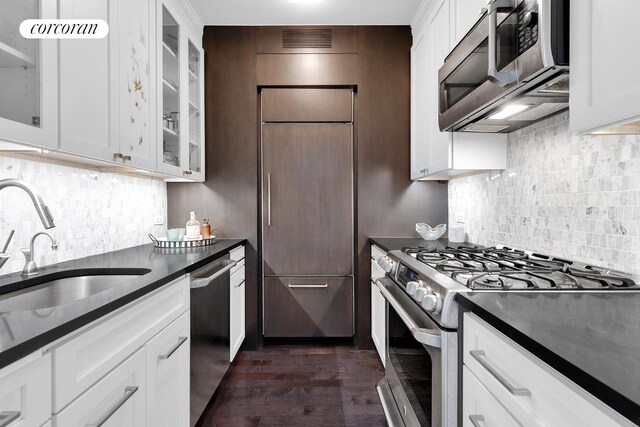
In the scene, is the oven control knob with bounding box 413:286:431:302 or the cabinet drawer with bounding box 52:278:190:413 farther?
the oven control knob with bounding box 413:286:431:302

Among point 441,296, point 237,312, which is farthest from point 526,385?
point 237,312

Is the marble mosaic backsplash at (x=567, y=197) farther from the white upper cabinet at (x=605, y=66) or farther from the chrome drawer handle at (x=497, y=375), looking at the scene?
the chrome drawer handle at (x=497, y=375)

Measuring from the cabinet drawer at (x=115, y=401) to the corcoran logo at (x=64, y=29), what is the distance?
42.6 inches

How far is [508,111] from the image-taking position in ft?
5.53

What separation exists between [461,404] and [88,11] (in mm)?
1942

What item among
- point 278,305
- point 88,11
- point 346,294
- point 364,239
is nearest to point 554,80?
point 88,11

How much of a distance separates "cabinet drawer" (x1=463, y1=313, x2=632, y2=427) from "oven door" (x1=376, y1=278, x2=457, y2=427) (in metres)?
0.11

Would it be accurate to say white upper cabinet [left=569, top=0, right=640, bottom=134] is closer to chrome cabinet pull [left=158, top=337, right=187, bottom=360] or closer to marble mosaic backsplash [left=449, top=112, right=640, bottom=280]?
marble mosaic backsplash [left=449, top=112, right=640, bottom=280]

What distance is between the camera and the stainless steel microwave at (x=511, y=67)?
1.13 metres

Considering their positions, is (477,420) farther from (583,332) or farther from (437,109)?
(437,109)

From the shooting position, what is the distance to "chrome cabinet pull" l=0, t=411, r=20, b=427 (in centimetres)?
A: 71

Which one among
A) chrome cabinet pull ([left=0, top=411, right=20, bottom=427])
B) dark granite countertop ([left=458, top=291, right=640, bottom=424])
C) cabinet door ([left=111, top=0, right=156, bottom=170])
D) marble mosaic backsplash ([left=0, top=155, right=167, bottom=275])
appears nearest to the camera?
dark granite countertop ([left=458, top=291, right=640, bottom=424])

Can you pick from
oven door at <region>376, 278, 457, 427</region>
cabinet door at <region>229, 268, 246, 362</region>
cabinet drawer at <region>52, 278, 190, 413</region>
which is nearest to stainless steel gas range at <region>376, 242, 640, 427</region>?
oven door at <region>376, 278, 457, 427</region>

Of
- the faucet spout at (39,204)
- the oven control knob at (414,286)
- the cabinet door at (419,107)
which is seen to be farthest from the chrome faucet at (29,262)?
the cabinet door at (419,107)
